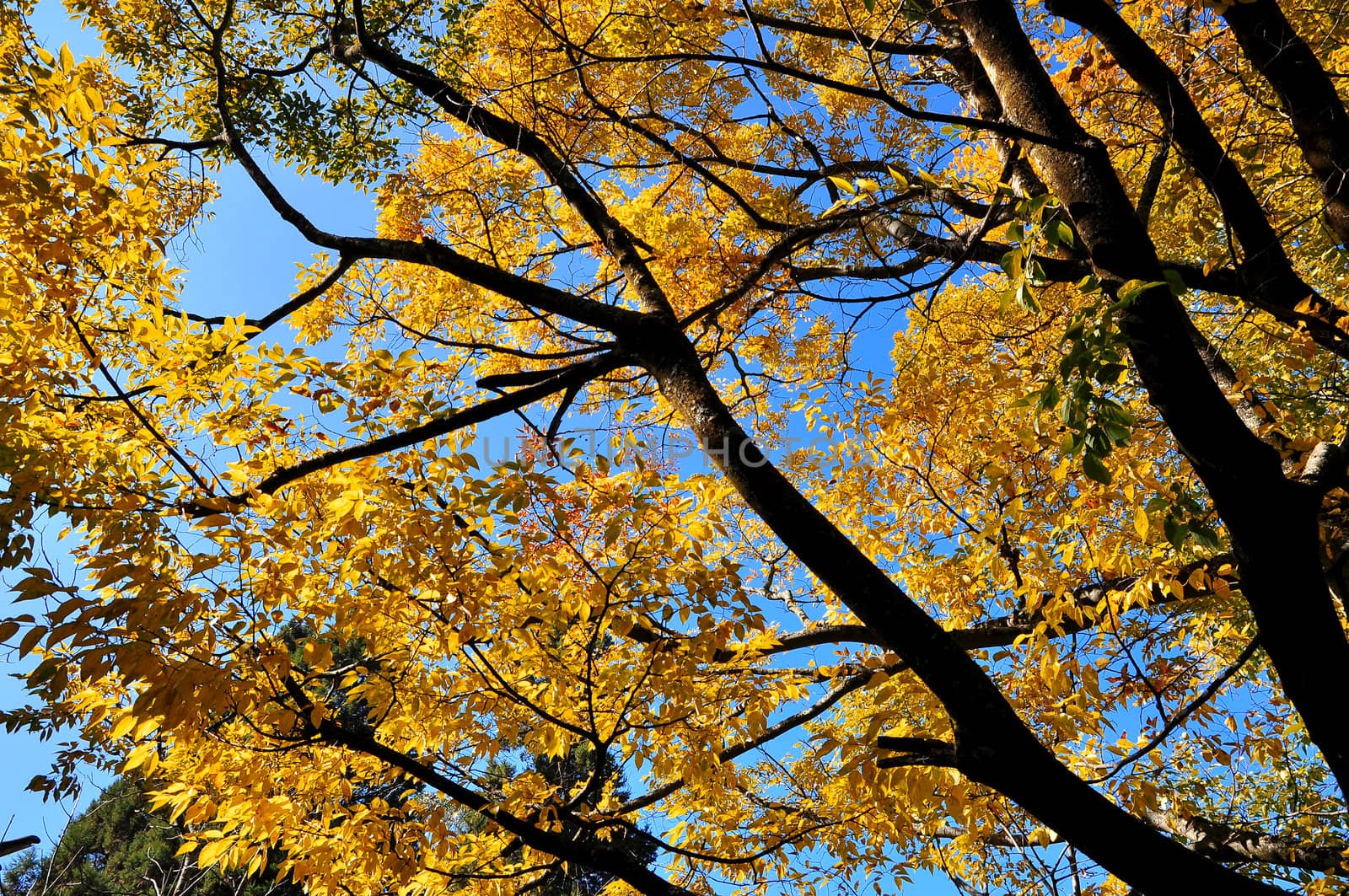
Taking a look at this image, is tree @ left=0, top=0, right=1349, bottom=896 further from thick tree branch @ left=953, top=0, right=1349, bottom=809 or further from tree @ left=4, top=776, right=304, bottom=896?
tree @ left=4, top=776, right=304, bottom=896

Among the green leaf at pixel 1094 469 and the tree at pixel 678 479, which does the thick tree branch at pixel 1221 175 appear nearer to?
the tree at pixel 678 479

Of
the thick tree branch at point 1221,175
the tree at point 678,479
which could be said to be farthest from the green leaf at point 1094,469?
the thick tree branch at point 1221,175

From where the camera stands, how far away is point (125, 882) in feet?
39.5

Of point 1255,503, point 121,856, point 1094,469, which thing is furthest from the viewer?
point 121,856

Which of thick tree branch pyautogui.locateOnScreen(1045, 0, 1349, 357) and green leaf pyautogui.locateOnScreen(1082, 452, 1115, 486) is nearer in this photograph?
green leaf pyautogui.locateOnScreen(1082, 452, 1115, 486)

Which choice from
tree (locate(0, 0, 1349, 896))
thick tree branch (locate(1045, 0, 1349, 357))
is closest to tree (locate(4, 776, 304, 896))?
tree (locate(0, 0, 1349, 896))

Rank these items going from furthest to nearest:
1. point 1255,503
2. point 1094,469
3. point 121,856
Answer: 1. point 121,856
2. point 1255,503
3. point 1094,469

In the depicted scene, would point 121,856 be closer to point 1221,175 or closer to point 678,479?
point 678,479

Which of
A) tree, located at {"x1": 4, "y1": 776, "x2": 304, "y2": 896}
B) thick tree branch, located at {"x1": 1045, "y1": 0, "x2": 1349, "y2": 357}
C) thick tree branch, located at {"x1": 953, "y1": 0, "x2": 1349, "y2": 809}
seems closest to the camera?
thick tree branch, located at {"x1": 953, "y1": 0, "x2": 1349, "y2": 809}

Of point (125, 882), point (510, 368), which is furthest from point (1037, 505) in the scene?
point (125, 882)

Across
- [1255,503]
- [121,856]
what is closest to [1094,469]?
[1255,503]

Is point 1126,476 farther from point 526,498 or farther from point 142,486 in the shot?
point 142,486

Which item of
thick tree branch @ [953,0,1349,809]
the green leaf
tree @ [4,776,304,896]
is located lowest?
tree @ [4,776,304,896]

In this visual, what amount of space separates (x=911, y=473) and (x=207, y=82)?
5.49 meters
